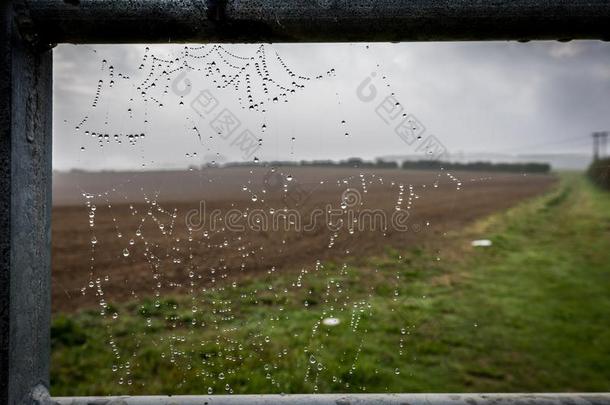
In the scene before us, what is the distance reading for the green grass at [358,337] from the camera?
3.73 meters

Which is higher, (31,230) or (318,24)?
(318,24)

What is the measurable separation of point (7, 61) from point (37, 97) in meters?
0.10

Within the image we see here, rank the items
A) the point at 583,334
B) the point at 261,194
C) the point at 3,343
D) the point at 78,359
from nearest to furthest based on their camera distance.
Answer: the point at 3,343 → the point at 261,194 → the point at 78,359 → the point at 583,334

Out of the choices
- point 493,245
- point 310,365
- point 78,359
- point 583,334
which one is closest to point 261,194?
point 310,365

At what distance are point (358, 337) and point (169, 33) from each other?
438 cm

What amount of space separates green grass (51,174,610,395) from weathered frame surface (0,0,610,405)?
1.79 metres

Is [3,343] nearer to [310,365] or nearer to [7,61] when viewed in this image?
[7,61]

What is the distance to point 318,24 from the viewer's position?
1.04m

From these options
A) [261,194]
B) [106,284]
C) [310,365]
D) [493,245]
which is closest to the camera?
[261,194]

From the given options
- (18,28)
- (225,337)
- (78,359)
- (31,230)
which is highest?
(18,28)

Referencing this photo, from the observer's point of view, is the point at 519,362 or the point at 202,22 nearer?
the point at 202,22

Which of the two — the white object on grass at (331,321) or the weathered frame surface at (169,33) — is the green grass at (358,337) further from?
the weathered frame surface at (169,33)

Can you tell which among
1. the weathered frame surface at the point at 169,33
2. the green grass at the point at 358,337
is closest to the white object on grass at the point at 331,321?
the green grass at the point at 358,337

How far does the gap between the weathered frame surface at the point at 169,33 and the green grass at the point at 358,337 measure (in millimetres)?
1790
